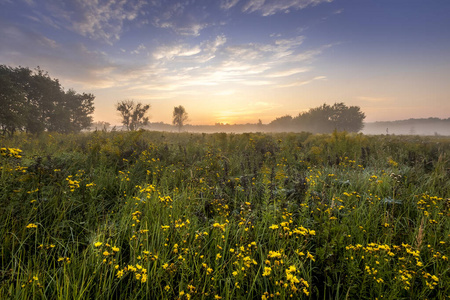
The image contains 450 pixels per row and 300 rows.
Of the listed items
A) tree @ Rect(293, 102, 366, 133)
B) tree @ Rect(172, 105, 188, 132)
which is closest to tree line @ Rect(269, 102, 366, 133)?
tree @ Rect(293, 102, 366, 133)

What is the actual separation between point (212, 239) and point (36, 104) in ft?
112

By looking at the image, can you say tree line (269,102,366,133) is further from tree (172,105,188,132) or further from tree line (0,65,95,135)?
tree line (0,65,95,135)

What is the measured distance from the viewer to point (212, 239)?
8.41ft

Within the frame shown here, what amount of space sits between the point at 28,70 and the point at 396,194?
35.1 meters

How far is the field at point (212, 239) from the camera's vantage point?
5.69 feet

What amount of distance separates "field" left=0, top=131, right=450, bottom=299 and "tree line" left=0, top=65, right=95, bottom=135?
685 inches

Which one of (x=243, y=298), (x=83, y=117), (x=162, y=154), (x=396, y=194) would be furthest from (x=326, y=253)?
(x=83, y=117)

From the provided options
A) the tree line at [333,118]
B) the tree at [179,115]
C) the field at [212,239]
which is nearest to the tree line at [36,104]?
the field at [212,239]

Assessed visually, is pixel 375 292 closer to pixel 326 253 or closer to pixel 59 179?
pixel 326 253

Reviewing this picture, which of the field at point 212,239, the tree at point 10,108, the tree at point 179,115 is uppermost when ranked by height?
the tree at point 179,115

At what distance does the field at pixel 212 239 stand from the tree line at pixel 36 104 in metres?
17.4

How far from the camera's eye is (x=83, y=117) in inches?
1398

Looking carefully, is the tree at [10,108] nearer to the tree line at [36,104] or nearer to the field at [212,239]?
the tree line at [36,104]

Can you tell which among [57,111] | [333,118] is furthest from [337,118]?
[57,111]
